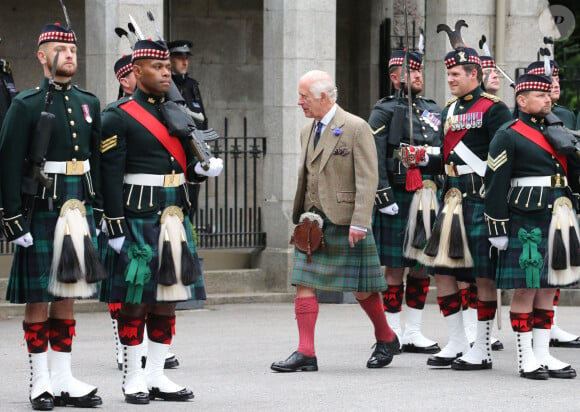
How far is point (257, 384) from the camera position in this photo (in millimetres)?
9461

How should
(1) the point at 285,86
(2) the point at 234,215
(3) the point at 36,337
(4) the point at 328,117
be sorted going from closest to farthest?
1. (3) the point at 36,337
2. (4) the point at 328,117
3. (1) the point at 285,86
4. (2) the point at 234,215

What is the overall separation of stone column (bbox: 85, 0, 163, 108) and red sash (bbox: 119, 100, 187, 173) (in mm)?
5260

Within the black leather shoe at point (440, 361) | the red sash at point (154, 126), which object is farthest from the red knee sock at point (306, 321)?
the red sash at point (154, 126)

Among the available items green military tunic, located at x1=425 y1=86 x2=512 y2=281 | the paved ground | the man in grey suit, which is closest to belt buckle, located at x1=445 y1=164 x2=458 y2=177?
green military tunic, located at x1=425 y1=86 x2=512 y2=281

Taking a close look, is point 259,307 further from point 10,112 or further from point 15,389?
point 10,112

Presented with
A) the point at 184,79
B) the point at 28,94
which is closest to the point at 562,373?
the point at 28,94

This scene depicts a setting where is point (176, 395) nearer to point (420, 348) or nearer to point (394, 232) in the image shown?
point (420, 348)

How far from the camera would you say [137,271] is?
337 inches

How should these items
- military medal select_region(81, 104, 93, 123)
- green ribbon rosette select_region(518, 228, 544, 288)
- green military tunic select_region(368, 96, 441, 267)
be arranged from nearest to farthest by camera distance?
1. military medal select_region(81, 104, 93, 123)
2. green ribbon rosette select_region(518, 228, 544, 288)
3. green military tunic select_region(368, 96, 441, 267)

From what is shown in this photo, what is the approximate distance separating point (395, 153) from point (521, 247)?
1.83 m

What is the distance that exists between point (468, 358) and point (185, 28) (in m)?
7.68

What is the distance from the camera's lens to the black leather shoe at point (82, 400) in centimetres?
851

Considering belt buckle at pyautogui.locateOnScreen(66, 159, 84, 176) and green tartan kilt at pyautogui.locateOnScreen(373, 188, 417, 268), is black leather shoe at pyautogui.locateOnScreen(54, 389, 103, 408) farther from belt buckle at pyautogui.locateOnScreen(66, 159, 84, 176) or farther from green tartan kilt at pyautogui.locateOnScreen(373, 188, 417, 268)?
green tartan kilt at pyautogui.locateOnScreen(373, 188, 417, 268)

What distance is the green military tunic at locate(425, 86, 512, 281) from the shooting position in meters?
10.1
